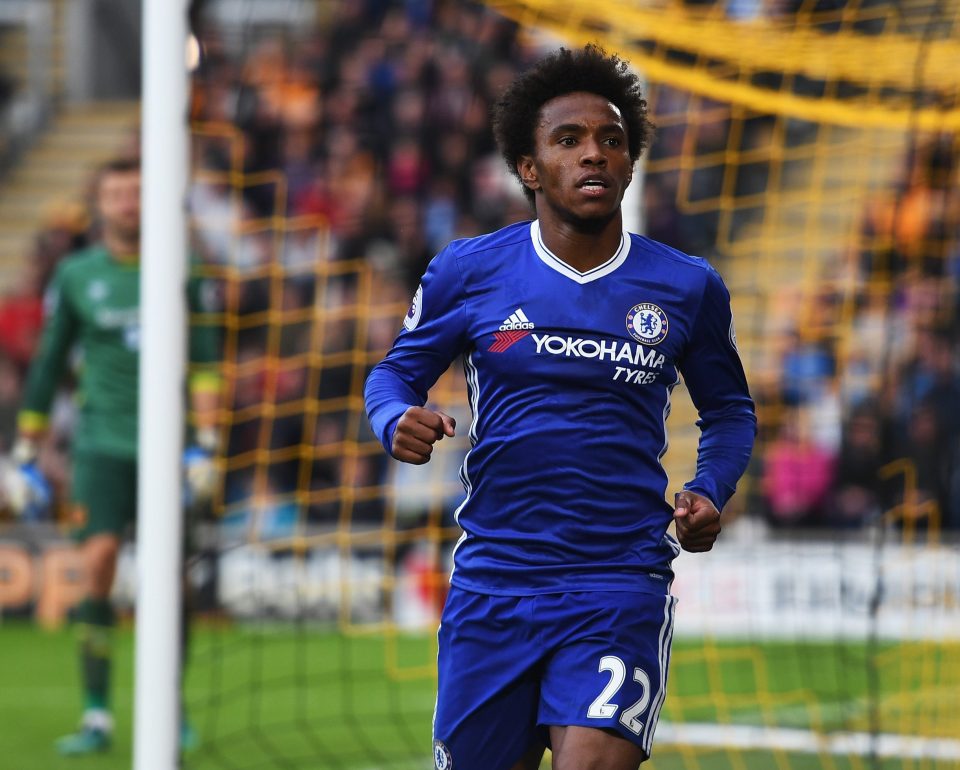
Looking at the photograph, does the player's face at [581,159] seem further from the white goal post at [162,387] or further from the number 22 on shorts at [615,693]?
the white goal post at [162,387]

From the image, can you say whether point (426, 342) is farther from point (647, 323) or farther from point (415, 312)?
point (647, 323)

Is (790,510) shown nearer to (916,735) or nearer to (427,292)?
(916,735)

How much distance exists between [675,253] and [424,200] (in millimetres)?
8724

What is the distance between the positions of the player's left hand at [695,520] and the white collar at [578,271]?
493mm

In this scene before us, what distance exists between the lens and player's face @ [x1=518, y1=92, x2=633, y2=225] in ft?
10.9

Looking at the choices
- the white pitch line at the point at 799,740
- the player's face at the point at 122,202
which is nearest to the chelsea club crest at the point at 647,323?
the white pitch line at the point at 799,740

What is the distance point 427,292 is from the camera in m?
3.46

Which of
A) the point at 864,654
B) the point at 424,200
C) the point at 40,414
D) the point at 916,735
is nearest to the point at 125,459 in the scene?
the point at 40,414

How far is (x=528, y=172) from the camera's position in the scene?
139 inches

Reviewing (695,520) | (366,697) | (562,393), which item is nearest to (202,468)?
(366,697)

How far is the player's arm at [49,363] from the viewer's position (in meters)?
7.00

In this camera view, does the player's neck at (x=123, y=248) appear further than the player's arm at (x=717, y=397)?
Yes

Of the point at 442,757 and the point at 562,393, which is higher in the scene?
the point at 562,393

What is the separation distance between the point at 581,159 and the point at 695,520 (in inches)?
29.6
